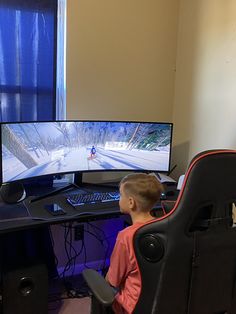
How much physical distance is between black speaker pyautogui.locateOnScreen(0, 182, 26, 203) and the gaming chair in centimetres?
107

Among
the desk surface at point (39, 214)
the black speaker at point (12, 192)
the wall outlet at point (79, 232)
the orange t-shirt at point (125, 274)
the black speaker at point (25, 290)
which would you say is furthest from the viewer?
the wall outlet at point (79, 232)

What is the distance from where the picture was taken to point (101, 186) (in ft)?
8.26

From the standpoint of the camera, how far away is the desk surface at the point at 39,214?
1.81 m

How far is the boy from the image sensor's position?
1.35 meters

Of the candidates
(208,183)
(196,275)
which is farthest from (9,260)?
(208,183)

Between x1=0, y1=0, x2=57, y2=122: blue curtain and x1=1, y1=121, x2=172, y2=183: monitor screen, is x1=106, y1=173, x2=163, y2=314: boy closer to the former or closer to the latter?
x1=1, y1=121, x2=172, y2=183: monitor screen

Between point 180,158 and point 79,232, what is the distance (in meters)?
0.94

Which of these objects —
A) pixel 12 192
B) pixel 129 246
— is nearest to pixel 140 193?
pixel 129 246

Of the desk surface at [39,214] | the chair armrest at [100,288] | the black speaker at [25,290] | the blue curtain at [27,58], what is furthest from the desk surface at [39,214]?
the blue curtain at [27,58]

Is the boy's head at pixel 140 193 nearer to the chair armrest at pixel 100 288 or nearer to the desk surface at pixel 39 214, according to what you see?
the chair armrest at pixel 100 288

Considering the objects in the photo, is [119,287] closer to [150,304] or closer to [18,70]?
[150,304]

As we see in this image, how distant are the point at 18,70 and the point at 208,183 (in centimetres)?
162

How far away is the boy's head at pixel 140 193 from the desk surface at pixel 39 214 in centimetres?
55

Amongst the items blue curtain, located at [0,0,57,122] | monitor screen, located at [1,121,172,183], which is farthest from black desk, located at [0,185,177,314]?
blue curtain, located at [0,0,57,122]
